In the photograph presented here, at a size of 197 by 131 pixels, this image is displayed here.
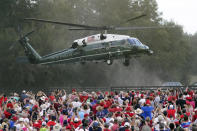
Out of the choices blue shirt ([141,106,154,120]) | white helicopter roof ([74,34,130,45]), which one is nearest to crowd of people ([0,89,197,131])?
blue shirt ([141,106,154,120])

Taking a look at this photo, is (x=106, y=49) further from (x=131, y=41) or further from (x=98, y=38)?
(x=131, y=41)

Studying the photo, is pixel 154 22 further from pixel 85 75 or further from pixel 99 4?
pixel 85 75

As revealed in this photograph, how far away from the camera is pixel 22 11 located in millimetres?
55500

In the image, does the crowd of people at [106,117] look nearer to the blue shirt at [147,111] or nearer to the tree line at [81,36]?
the blue shirt at [147,111]

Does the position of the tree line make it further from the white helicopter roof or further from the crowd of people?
the crowd of people

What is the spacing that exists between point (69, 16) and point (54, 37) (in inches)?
252

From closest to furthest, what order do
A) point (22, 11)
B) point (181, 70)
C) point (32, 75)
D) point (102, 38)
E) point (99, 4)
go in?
point (102, 38) < point (32, 75) < point (22, 11) < point (99, 4) < point (181, 70)

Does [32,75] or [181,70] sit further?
[181,70]

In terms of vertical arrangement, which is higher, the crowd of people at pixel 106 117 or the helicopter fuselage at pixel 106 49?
the helicopter fuselage at pixel 106 49

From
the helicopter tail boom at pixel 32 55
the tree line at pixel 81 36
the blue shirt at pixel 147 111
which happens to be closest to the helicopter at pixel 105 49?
the helicopter tail boom at pixel 32 55

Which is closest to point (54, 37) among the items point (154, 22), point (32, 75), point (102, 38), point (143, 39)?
point (32, 75)

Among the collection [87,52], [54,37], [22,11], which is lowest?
[87,52]

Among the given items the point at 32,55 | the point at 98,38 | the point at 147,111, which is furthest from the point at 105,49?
the point at 147,111

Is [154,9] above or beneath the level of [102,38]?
above
